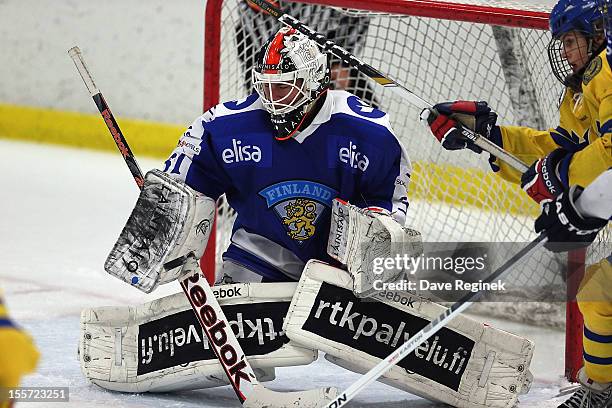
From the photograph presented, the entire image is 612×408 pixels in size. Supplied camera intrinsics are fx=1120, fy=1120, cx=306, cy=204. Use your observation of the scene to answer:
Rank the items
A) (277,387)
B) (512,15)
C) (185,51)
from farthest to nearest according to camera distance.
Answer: (185,51), (512,15), (277,387)

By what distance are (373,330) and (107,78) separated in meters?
4.07

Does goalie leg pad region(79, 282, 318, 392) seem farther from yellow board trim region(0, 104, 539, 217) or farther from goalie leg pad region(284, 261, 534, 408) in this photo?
yellow board trim region(0, 104, 539, 217)

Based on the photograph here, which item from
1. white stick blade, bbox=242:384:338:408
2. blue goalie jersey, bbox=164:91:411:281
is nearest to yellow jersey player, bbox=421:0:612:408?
blue goalie jersey, bbox=164:91:411:281

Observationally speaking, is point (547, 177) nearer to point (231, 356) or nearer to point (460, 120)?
point (460, 120)

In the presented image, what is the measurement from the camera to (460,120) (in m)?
2.59

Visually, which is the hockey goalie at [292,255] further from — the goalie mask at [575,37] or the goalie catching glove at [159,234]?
the goalie mask at [575,37]

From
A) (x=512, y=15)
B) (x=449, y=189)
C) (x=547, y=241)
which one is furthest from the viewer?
(x=449, y=189)

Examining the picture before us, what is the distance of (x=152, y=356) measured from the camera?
2533 mm

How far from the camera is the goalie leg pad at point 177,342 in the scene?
8.09 feet

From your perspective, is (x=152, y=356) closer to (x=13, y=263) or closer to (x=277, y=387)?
(x=277, y=387)

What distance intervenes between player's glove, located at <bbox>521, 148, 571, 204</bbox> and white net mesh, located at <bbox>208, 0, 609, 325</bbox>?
0.74 m

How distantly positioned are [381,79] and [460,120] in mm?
218

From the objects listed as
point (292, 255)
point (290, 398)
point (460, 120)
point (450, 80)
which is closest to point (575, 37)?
point (460, 120)

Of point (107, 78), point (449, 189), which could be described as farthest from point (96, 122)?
point (449, 189)
